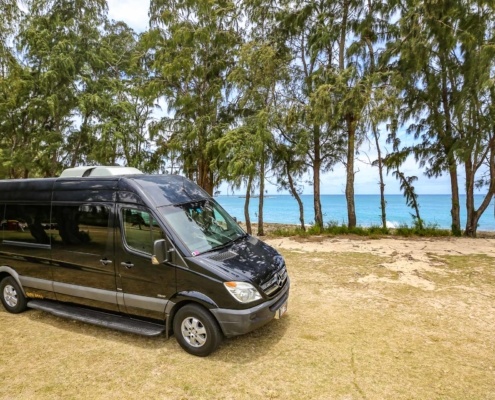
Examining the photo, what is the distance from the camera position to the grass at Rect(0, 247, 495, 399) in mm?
3135

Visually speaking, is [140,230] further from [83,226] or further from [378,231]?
[378,231]

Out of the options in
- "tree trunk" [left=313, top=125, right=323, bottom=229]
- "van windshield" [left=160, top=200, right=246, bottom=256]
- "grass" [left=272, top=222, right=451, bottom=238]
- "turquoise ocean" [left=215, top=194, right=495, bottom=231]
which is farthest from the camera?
"turquoise ocean" [left=215, top=194, right=495, bottom=231]

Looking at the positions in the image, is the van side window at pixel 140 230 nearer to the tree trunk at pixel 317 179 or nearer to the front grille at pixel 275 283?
the front grille at pixel 275 283

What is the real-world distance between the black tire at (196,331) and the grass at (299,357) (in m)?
0.13

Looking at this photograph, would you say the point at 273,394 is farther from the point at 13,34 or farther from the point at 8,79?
the point at 8,79

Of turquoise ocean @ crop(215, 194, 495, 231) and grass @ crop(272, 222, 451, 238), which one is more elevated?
grass @ crop(272, 222, 451, 238)

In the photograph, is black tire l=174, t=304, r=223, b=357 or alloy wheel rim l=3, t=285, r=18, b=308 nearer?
black tire l=174, t=304, r=223, b=357

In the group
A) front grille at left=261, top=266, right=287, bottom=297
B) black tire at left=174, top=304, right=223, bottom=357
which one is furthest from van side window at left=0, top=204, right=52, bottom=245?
front grille at left=261, top=266, right=287, bottom=297

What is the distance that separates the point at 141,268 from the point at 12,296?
2.95 metres

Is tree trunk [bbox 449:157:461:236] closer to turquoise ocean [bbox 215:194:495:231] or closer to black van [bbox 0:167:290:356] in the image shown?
turquoise ocean [bbox 215:194:495:231]

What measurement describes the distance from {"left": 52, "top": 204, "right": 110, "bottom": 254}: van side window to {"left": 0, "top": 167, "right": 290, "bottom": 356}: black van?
15 mm

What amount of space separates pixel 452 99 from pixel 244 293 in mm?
13028

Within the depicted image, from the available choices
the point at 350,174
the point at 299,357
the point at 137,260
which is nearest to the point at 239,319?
the point at 299,357

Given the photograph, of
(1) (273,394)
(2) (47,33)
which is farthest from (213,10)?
(1) (273,394)
